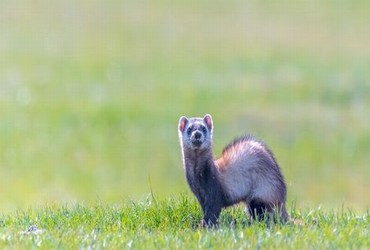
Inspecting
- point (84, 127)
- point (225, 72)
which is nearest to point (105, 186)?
point (84, 127)

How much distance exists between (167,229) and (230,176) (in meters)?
1.04

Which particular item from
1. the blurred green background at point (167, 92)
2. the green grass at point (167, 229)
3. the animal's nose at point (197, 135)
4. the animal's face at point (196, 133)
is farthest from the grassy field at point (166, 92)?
the animal's nose at point (197, 135)

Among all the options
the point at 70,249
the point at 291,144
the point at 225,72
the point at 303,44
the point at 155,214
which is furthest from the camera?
the point at 303,44

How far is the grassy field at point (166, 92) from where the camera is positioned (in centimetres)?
2369

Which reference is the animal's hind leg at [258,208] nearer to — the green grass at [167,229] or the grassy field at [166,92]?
the green grass at [167,229]

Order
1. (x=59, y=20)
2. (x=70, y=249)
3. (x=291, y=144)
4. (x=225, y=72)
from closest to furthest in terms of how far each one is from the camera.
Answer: (x=70, y=249) < (x=291, y=144) < (x=225, y=72) < (x=59, y=20)

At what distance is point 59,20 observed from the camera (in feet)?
124

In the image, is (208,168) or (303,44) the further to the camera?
(303,44)

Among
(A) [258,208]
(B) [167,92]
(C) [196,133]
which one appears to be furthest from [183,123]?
(B) [167,92]

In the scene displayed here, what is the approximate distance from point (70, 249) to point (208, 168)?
223 centimetres

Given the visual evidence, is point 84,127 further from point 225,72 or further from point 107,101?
point 225,72

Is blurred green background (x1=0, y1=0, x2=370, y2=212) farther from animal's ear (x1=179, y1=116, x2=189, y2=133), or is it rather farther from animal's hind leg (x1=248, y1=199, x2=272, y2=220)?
animal's ear (x1=179, y1=116, x2=189, y2=133)

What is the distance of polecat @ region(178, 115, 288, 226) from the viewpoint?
11.2 meters

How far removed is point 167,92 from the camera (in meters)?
29.7
